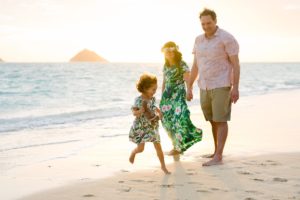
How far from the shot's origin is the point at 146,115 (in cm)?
539

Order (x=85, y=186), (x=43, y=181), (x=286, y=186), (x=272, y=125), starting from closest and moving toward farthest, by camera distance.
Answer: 1. (x=286, y=186)
2. (x=85, y=186)
3. (x=43, y=181)
4. (x=272, y=125)

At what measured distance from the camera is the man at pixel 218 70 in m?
5.76

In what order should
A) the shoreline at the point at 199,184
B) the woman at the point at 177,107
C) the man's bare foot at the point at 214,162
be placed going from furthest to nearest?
the woman at the point at 177,107, the man's bare foot at the point at 214,162, the shoreline at the point at 199,184

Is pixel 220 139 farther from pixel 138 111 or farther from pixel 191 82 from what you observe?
pixel 138 111

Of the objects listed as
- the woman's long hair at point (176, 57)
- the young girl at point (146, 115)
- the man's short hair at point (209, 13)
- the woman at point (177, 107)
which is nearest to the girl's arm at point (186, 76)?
the woman at point (177, 107)

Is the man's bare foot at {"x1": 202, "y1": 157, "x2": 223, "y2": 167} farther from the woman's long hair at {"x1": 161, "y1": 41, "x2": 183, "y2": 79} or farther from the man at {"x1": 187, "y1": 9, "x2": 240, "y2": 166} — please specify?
the woman's long hair at {"x1": 161, "y1": 41, "x2": 183, "y2": 79}

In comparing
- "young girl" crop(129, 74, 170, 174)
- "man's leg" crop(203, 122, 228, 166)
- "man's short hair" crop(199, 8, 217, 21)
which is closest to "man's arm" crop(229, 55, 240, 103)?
"man's leg" crop(203, 122, 228, 166)

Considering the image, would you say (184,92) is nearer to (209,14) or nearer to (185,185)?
(209,14)

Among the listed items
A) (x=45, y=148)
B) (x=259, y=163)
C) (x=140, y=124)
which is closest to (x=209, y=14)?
(x=140, y=124)

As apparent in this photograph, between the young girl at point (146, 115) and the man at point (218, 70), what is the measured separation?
0.87 m

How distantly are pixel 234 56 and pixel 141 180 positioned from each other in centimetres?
198

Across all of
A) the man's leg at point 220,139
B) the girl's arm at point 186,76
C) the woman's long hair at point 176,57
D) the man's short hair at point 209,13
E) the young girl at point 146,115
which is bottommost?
the man's leg at point 220,139

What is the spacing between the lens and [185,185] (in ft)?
15.9

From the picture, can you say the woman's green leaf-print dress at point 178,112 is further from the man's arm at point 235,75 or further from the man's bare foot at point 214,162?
the man's arm at point 235,75
